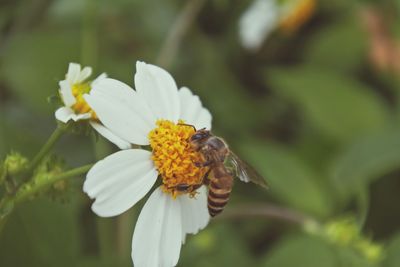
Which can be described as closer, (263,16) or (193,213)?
(193,213)

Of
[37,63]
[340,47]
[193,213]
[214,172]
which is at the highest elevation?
[214,172]

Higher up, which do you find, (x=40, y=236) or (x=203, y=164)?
(x=203, y=164)

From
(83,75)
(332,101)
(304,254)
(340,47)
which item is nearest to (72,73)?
(83,75)

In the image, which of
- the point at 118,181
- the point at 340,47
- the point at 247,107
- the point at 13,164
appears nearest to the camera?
the point at 118,181

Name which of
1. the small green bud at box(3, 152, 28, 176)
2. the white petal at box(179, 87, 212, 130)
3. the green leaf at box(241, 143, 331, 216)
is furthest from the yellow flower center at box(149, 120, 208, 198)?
the green leaf at box(241, 143, 331, 216)

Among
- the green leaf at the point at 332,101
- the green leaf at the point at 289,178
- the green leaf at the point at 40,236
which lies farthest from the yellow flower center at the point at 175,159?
the green leaf at the point at 332,101

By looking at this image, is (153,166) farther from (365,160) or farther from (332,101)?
(332,101)

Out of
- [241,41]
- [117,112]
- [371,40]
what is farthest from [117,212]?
[371,40]

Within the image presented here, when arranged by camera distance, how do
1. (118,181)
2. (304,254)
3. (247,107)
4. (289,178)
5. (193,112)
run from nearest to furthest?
(118,181) → (193,112) → (304,254) → (289,178) → (247,107)

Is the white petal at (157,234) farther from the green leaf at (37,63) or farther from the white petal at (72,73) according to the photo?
the green leaf at (37,63)
